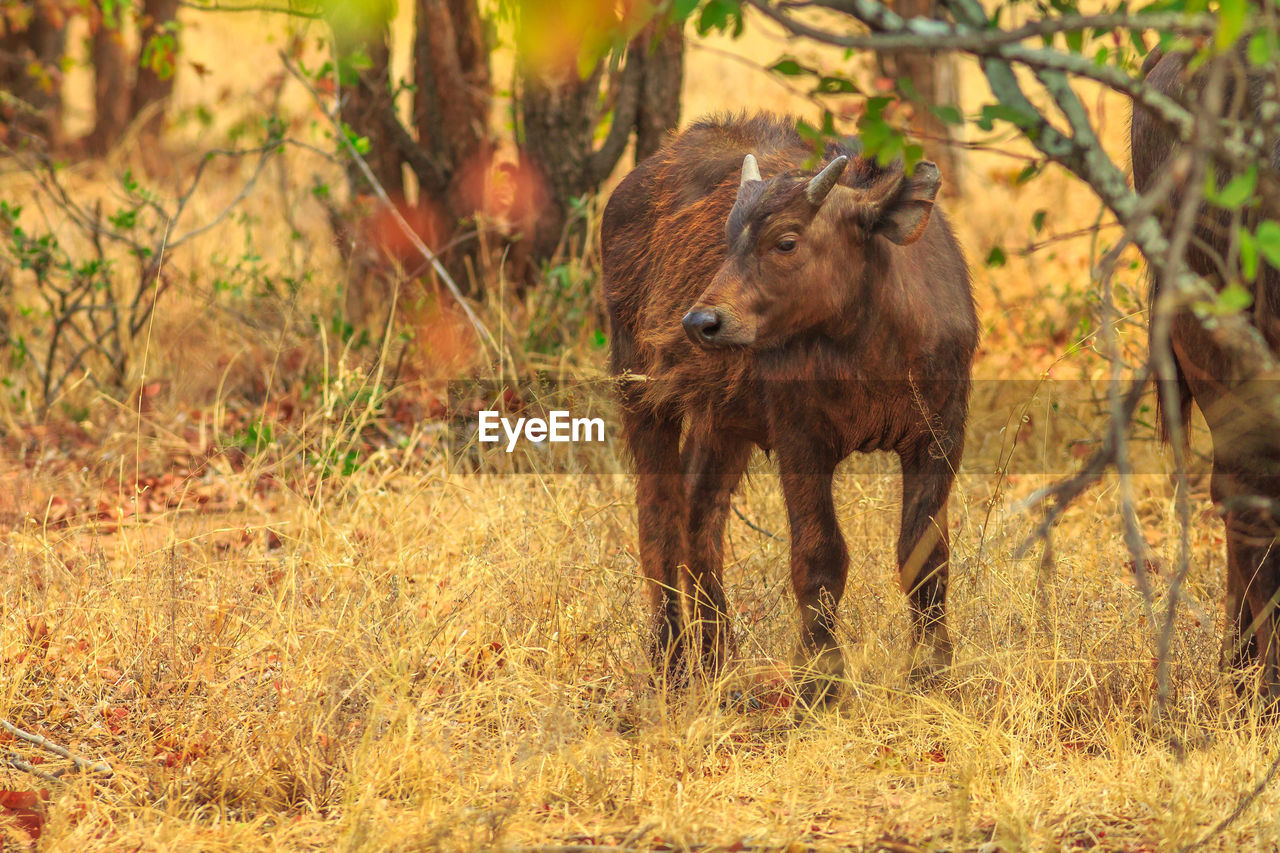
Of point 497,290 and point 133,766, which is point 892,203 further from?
point 497,290

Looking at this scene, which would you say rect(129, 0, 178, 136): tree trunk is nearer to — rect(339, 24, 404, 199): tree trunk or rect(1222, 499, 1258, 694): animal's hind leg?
rect(339, 24, 404, 199): tree trunk

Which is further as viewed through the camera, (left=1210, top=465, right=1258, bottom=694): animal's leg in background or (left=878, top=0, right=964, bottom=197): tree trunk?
(left=878, top=0, right=964, bottom=197): tree trunk

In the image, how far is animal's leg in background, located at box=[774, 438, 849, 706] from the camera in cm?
456

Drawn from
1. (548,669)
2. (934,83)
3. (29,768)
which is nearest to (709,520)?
(548,669)

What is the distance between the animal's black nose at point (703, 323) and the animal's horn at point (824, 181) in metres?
0.46

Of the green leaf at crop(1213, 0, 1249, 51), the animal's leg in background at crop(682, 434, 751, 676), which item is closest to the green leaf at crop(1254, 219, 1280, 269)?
the green leaf at crop(1213, 0, 1249, 51)

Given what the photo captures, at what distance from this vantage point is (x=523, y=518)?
5645 mm

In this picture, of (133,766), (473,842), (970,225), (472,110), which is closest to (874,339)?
(473,842)

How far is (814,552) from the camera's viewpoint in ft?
15.0

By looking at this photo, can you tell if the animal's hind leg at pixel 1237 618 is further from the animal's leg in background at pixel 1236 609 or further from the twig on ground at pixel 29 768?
the twig on ground at pixel 29 768

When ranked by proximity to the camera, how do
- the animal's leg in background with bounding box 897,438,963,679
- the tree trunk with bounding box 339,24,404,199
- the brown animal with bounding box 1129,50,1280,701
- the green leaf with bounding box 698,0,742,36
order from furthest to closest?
1. the tree trunk with bounding box 339,24,404,199
2. the animal's leg in background with bounding box 897,438,963,679
3. the brown animal with bounding box 1129,50,1280,701
4. the green leaf with bounding box 698,0,742,36

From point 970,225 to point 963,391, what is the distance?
23.8 ft

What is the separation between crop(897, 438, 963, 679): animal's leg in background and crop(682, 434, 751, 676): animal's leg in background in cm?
65

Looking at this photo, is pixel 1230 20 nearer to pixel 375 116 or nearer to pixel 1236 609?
pixel 1236 609
